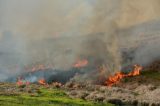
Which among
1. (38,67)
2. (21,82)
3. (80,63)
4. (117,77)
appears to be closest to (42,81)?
(21,82)

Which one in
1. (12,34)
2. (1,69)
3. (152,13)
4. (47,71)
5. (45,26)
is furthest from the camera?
(12,34)

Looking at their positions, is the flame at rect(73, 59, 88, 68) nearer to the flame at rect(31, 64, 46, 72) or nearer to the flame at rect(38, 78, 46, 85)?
the flame at rect(31, 64, 46, 72)

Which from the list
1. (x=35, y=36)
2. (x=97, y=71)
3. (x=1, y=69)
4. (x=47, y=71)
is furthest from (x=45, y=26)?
(x=97, y=71)

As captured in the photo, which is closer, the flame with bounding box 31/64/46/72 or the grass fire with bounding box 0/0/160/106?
the grass fire with bounding box 0/0/160/106

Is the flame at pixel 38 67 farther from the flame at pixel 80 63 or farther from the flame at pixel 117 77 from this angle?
the flame at pixel 117 77

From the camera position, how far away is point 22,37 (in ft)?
616

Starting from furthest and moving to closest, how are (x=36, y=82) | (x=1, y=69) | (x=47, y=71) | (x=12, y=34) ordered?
(x=12, y=34) < (x=1, y=69) < (x=47, y=71) < (x=36, y=82)

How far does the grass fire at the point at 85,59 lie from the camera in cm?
9531

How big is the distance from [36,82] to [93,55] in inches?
959

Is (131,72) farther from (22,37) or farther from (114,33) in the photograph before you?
(22,37)

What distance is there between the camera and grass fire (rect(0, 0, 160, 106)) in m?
95.3

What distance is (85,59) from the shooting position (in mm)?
143375

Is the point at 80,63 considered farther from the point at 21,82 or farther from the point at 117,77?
the point at 21,82

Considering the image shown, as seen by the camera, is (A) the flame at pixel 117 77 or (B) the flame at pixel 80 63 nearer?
(A) the flame at pixel 117 77
